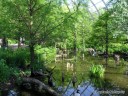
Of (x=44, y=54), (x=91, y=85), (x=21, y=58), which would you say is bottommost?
(x=91, y=85)

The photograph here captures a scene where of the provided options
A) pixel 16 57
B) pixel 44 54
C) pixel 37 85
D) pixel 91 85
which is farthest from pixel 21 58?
pixel 91 85

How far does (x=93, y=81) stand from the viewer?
21078mm

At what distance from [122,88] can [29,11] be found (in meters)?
7.09

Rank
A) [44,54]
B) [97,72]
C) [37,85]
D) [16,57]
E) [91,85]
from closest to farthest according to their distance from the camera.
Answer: [37,85]
[91,85]
[16,57]
[97,72]
[44,54]

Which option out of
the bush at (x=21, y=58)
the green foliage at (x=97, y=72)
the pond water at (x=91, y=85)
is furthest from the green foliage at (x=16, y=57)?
the green foliage at (x=97, y=72)

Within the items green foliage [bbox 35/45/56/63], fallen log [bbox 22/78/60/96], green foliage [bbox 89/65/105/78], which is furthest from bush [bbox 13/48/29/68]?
green foliage [bbox 89/65/105/78]

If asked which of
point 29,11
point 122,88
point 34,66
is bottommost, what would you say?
point 122,88

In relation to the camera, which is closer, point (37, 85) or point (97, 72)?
point (37, 85)

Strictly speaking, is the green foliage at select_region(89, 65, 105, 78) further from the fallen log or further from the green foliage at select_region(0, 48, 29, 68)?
the fallen log

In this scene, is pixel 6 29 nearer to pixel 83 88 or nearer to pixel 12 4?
pixel 12 4

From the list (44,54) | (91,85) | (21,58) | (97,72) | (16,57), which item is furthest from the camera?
(44,54)

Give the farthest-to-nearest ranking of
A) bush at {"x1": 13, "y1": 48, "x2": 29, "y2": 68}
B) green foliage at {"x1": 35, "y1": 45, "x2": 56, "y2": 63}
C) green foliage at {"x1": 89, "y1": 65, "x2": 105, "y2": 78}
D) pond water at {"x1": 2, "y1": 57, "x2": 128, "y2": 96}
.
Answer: green foliage at {"x1": 89, "y1": 65, "x2": 105, "y2": 78}, green foliage at {"x1": 35, "y1": 45, "x2": 56, "y2": 63}, bush at {"x1": 13, "y1": 48, "x2": 29, "y2": 68}, pond water at {"x1": 2, "y1": 57, "x2": 128, "y2": 96}

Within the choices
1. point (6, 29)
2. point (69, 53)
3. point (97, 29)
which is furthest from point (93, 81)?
point (69, 53)

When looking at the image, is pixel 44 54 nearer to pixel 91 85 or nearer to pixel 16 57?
pixel 16 57
